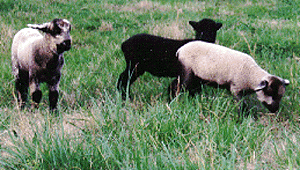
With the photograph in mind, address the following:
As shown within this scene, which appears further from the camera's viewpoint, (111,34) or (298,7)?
(298,7)

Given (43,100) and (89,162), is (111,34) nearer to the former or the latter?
(43,100)

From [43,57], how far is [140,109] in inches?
61.3

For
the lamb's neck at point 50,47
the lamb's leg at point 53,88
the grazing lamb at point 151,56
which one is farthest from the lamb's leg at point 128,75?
the lamb's neck at point 50,47

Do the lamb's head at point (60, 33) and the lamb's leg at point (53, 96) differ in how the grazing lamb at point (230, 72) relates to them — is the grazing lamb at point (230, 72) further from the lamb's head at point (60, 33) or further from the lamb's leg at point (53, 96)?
the lamb's leg at point (53, 96)

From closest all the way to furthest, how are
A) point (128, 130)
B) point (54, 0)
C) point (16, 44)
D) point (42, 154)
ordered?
point (42, 154) → point (128, 130) → point (16, 44) → point (54, 0)

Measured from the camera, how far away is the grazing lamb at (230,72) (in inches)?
142

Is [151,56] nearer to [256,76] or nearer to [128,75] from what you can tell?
[128,75]

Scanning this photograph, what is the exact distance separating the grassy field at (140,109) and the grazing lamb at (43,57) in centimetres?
30

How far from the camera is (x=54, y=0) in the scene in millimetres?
→ 11508

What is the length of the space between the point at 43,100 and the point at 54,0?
8159mm

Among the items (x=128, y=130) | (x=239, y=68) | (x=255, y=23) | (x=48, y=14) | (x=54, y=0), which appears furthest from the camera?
(x=54, y=0)

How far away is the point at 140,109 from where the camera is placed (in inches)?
155

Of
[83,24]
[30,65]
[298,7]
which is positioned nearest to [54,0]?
[83,24]

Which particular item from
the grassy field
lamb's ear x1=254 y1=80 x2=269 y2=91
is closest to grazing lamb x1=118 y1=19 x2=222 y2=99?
the grassy field
